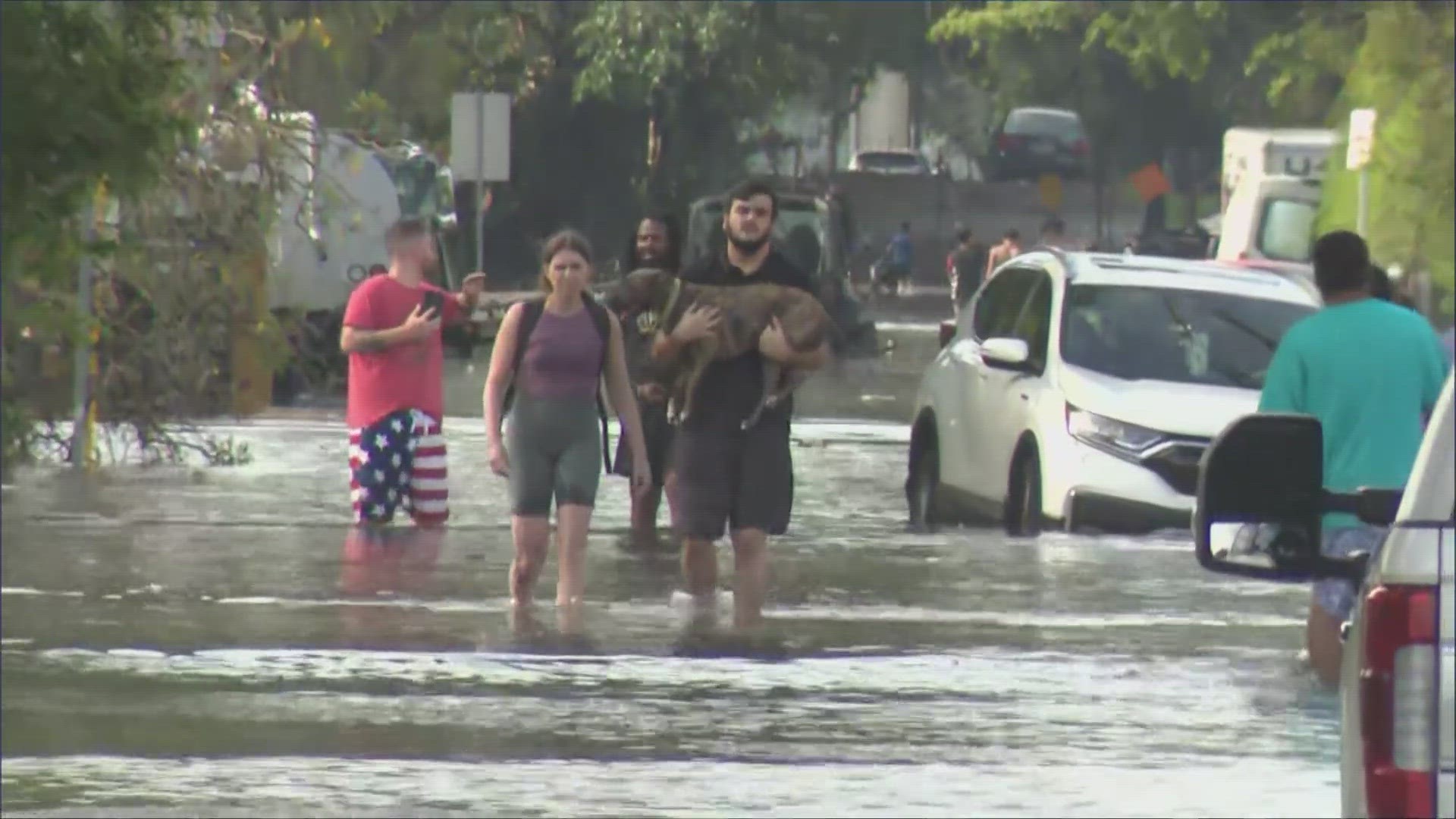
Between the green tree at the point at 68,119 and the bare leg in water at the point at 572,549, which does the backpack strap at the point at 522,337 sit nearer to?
the bare leg in water at the point at 572,549

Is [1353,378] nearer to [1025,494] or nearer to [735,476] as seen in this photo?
[735,476]

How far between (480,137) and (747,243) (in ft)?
88.9

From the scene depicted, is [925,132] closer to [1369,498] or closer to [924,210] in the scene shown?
[924,210]

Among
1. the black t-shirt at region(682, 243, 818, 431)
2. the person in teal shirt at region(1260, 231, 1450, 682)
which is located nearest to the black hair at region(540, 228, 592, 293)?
the black t-shirt at region(682, 243, 818, 431)

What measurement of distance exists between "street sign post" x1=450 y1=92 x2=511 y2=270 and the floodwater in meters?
22.1

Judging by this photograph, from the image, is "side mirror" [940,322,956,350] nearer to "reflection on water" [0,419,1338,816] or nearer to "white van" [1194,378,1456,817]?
"reflection on water" [0,419,1338,816]

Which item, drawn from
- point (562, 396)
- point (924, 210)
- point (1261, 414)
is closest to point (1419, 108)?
point (562, 396)

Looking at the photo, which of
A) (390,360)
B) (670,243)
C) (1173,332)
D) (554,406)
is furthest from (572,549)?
(1173,332)

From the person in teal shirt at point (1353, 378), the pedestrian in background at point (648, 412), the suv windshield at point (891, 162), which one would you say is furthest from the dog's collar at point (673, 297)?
the suv windshield at point (891, 162)

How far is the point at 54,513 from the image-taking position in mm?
17156

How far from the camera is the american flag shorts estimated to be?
1670 cm

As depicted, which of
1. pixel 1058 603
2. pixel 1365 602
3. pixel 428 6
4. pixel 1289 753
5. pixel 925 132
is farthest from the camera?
pixel 925 132

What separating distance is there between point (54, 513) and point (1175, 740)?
7.85 meters

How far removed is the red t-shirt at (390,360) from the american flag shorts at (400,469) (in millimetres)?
63
